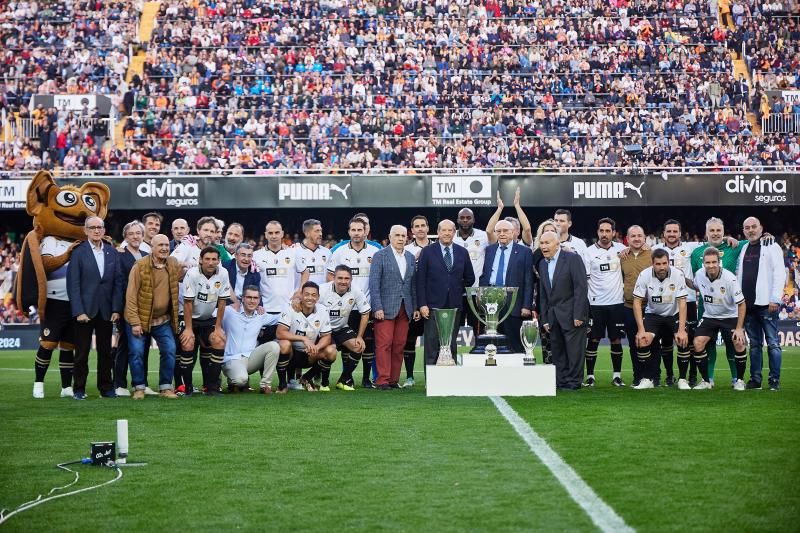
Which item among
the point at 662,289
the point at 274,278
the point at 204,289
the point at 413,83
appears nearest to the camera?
the point at 204,289

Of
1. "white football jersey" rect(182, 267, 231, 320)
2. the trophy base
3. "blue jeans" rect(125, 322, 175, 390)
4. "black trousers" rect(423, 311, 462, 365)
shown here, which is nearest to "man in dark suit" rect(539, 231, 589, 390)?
the trophy base

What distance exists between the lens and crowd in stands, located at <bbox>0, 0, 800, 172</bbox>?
2983 centimetres

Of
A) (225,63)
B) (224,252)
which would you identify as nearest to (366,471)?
(224,252)

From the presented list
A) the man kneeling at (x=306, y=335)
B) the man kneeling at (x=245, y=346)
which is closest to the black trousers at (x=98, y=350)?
the man kneeling at (x=245, y=346)

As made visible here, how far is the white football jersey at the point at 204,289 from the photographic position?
37.0 ft

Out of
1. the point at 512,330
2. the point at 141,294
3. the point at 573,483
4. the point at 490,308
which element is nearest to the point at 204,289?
the point at 141,294

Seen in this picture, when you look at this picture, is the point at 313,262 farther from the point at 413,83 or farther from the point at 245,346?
the point at 413,83

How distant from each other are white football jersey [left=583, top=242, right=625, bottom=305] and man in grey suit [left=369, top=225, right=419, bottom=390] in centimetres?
222

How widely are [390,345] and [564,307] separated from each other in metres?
2.12

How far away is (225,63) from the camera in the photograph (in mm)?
32906

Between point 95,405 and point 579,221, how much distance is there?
71.8ft

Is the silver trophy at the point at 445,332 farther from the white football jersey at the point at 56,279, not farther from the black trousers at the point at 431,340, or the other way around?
the white football jersey at the point at 56,279

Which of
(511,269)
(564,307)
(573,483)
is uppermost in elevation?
(511,269)

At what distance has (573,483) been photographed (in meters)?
5.97
